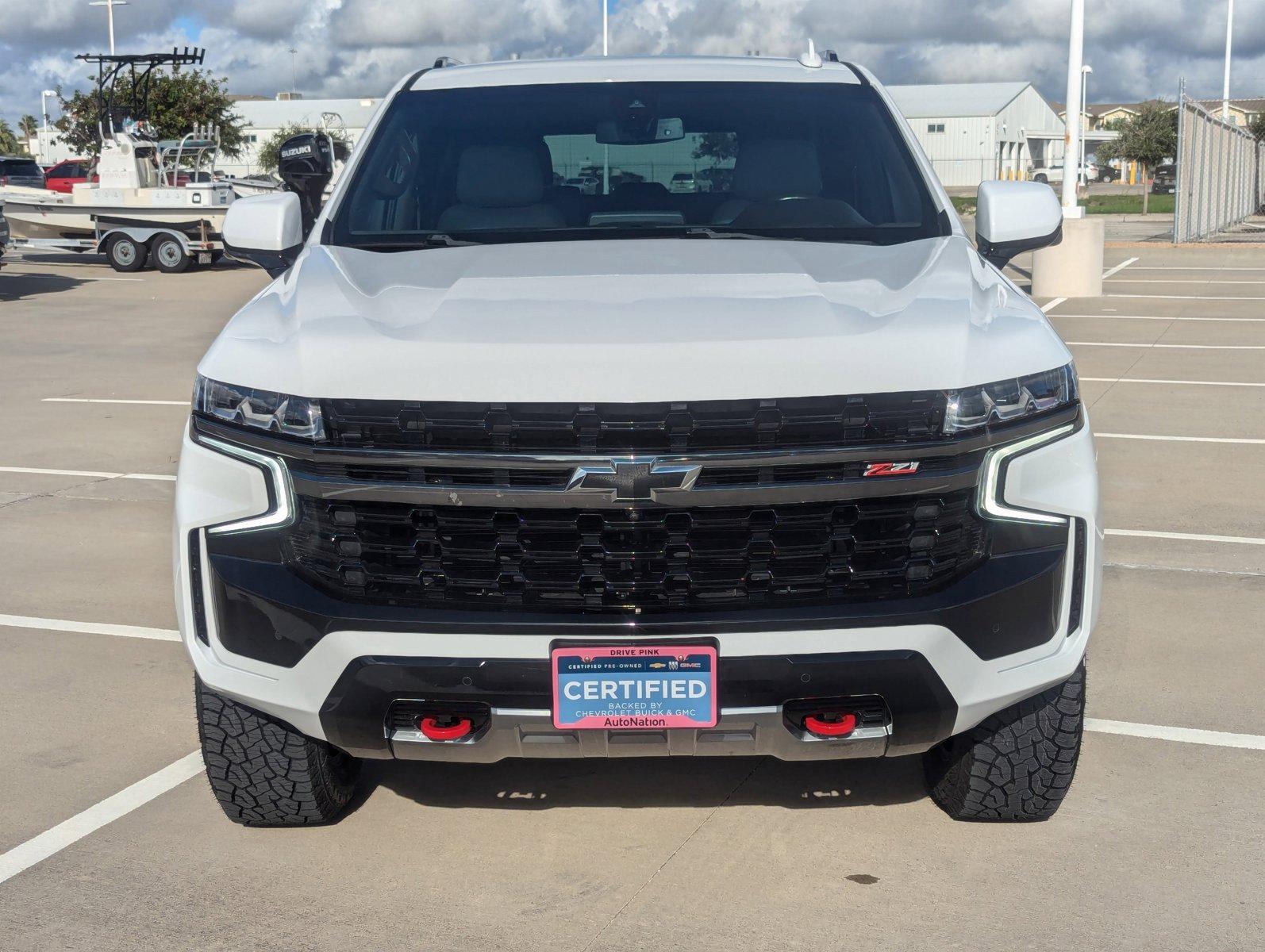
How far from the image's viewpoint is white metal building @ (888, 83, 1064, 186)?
295ft

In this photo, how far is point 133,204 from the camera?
23.1 metres

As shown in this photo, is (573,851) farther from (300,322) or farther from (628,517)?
(300,322)

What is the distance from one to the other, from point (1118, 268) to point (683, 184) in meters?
20.4

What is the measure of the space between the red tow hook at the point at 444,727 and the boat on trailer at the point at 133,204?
2081cm

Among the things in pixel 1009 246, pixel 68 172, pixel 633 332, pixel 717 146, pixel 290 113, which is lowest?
pixel 633 332

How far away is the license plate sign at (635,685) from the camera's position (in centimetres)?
297

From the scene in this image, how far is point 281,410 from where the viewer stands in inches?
119

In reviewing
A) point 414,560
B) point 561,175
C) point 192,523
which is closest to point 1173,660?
point 561,175

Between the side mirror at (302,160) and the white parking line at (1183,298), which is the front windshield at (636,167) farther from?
the white parking line at (1183,298)

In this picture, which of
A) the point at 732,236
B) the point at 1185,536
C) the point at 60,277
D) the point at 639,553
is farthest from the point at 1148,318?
the point at 60,277

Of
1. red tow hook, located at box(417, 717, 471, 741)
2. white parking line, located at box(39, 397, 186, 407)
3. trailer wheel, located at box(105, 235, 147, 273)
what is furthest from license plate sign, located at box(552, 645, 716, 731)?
trailer wheel, located at box(105, 235, 147, 273)

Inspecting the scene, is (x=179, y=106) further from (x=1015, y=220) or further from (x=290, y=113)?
(x=290, y=113)

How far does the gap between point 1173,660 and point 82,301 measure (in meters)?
17.4

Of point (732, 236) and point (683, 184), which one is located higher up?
point (683, 184)
